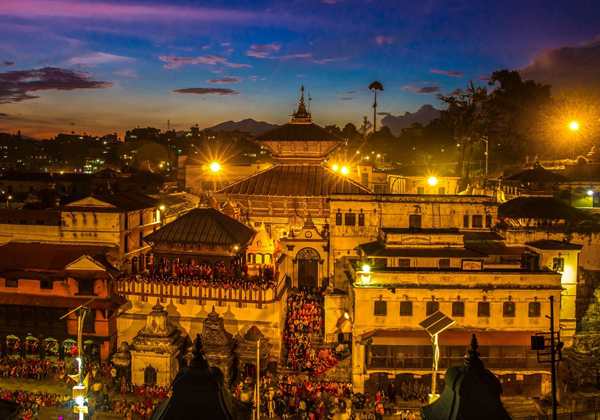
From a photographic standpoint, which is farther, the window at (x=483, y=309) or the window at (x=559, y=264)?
the window at (x=559, y=264)

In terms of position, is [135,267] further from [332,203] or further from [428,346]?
[428,346]

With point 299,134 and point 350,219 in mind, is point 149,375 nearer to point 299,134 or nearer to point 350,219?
point 350,219

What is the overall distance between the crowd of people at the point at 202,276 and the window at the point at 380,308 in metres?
6.30

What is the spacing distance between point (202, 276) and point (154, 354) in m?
5.99

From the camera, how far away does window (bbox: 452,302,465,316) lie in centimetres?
3084

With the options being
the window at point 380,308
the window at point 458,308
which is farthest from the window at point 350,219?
the window at point 458,308

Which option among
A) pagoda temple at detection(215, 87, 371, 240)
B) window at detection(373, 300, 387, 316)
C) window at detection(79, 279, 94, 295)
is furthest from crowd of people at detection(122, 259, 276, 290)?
pagoda temple at detection(215, 87, 371, 240)

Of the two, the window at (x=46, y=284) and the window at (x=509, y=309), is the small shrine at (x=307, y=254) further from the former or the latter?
the window at (x=46, y=284)

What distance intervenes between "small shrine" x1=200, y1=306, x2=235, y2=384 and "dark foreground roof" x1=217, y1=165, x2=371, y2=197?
738 inches

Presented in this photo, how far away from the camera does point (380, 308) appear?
101 ft

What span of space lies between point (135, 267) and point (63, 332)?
6816 mm

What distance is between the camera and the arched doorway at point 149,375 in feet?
96.8

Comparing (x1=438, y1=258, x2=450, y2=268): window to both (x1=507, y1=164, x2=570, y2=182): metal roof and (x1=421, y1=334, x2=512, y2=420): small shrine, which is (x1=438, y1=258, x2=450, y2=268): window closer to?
(x1=507, y1=164, x2=570, y2=182): metal roof

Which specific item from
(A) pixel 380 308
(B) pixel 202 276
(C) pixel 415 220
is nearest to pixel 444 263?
(A) pixel 380 308
